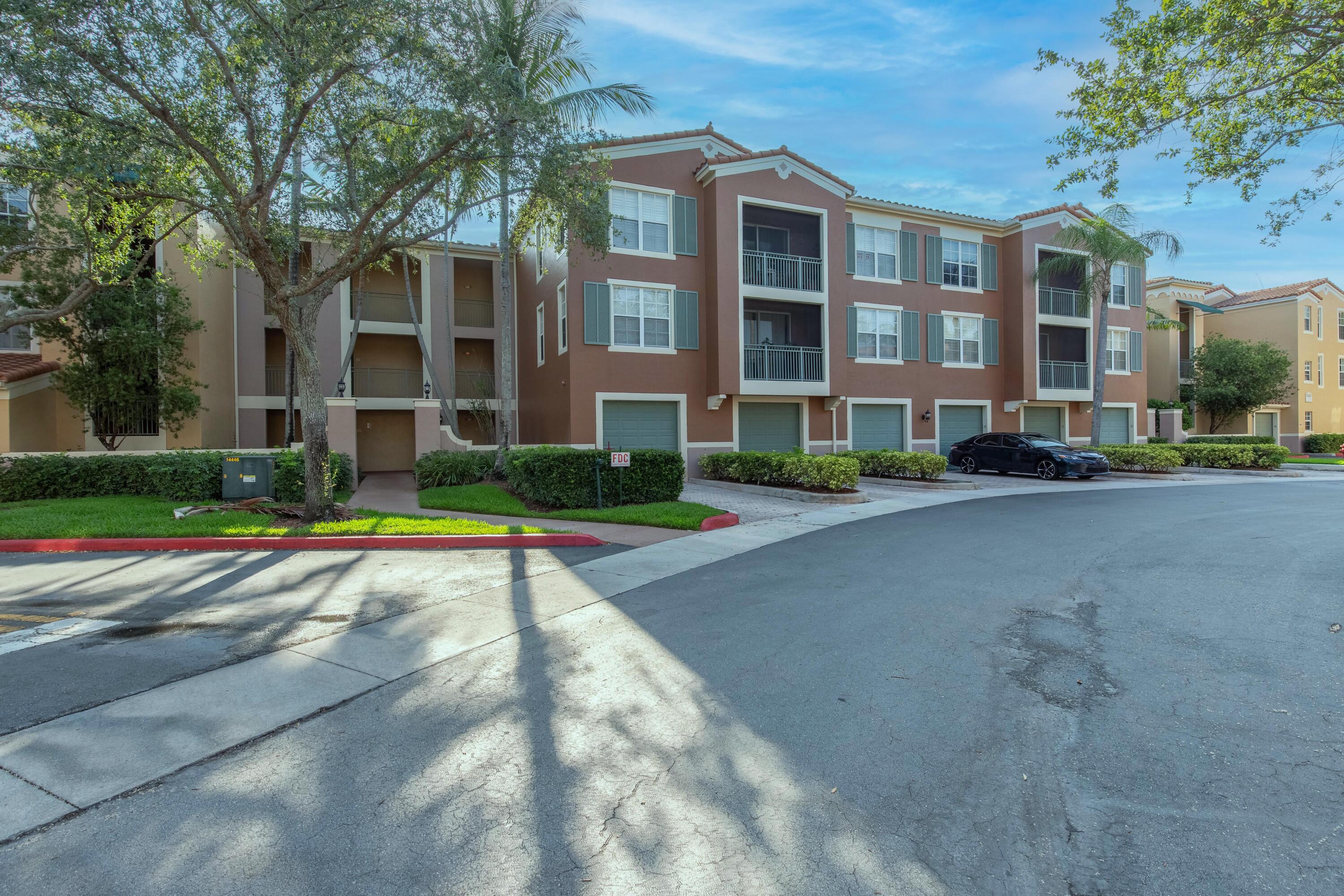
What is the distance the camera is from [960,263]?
26.2m

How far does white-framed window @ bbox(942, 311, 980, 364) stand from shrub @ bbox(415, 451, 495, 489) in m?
17.5

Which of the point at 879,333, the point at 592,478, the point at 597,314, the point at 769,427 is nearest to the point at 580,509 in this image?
the point at 592,478

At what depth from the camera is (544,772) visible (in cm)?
355

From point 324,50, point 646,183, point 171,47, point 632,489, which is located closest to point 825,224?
point 646,183

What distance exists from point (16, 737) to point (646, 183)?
1906 centimetres

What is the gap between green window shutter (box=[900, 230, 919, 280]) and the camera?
24.8m

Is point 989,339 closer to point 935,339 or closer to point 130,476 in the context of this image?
point 935,339

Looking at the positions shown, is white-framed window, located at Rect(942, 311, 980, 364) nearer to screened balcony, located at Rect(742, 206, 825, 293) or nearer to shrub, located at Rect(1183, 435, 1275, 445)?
screened balcony, located at Rect(742, 206, 825, 293)

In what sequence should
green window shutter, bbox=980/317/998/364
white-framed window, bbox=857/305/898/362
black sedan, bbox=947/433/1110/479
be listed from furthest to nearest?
green window shutter, bbox=980/317/998/364 < white-framed window, bbox=857/305/898/362 < black sedan, bbox=947/433/1110/479

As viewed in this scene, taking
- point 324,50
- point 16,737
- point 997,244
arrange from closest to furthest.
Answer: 1. point 16,737
2. point 324,50
3. point 997,244

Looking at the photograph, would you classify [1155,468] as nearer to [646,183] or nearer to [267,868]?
[646,183]

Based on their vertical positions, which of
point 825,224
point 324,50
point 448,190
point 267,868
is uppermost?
point 825,224

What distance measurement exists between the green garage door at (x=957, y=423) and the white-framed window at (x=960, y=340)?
1738 mm

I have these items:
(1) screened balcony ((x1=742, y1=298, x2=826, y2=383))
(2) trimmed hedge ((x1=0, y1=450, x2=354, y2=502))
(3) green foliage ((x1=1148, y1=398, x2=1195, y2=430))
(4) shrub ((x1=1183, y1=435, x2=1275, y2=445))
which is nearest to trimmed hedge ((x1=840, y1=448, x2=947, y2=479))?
(1) screened balcony ((x1=742, y1=298, x2=826, y2=383))
